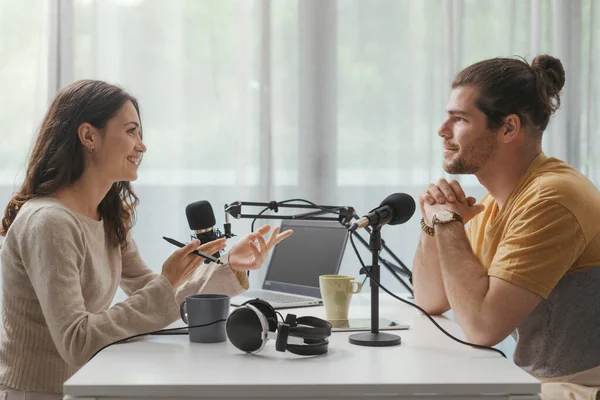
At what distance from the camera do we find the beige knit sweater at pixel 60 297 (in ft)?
4.89

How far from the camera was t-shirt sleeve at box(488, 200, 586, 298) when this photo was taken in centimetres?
152

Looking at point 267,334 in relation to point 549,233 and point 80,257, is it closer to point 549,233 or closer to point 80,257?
point 80,257

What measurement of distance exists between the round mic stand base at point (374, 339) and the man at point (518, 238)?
0.57 ft

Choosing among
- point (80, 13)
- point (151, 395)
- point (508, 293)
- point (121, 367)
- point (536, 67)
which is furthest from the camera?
point (80, 13)

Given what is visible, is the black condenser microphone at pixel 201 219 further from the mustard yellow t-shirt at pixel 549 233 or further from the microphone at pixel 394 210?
the mustard yellow t-shirt at pixel 549 233

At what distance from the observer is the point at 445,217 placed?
1.70 meters

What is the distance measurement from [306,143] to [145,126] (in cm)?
72

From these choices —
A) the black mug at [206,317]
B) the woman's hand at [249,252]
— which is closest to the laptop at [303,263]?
the woman's hand at [249,252]

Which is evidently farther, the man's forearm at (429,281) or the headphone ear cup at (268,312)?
the man's forearm at (429,281)

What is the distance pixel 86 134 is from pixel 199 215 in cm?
36

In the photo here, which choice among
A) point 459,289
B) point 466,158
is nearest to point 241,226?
point 466,158

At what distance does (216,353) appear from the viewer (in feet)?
4.57

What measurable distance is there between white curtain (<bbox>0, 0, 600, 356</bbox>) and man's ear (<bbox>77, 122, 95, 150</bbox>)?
1.27 metres

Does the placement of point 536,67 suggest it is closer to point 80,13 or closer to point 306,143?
point 306,143
